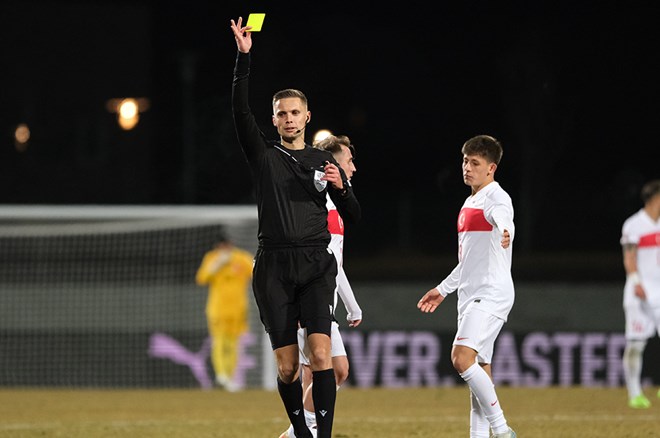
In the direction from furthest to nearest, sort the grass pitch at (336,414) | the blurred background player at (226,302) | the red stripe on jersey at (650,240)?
1. the blurred background player at (226,302)
2. the red stripe on jersey at (650,240)
3. the grass pitch at (336,414)

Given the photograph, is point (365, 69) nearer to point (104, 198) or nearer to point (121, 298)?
point (104, 198)

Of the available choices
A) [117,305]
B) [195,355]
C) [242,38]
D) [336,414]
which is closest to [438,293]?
[242,38]

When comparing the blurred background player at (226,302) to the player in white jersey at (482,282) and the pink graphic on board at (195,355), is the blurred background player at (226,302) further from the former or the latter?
the player in white jersey at (482,282)

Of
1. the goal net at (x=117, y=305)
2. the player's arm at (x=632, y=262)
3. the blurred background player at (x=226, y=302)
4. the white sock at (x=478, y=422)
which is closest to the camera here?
the white sock at (x=478, y=422)

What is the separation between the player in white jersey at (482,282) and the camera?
7.66 metres

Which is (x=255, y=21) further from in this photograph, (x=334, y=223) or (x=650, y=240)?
(x=650, y=240)

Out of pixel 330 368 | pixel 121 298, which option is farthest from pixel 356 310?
pixel 121 298

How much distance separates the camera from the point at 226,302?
16172mm

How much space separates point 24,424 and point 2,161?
31820mm

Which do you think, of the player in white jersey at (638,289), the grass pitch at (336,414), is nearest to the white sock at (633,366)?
the player in white jersey at (638,289)

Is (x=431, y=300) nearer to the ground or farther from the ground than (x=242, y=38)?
nearer to the ground

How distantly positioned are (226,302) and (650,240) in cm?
580

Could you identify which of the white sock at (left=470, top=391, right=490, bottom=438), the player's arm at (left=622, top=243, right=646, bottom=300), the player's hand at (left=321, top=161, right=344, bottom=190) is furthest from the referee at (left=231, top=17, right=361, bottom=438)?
the player's arm at (left=622, top=243, right=646, bottom=300)

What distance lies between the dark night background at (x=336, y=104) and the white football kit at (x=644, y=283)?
20970 millimetres
